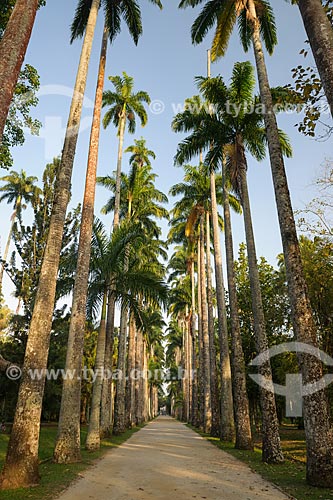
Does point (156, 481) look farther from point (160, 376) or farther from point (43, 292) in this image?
point (160, 376)

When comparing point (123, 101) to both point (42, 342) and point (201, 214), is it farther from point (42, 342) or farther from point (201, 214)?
point (42, 342)

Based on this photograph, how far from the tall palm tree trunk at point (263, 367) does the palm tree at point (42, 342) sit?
5.31 meters

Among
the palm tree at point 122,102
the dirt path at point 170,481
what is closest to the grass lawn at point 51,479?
the dirt path at point 170,481

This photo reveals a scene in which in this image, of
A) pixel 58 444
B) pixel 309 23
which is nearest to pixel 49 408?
pixel 58 444

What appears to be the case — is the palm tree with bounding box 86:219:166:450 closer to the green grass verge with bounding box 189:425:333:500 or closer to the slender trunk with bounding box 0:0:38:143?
the green grass verge with bounding box 189:425:333:500

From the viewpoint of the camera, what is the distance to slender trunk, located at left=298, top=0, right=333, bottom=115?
5.58 meters

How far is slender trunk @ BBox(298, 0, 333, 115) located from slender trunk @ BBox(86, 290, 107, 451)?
12.0 metres

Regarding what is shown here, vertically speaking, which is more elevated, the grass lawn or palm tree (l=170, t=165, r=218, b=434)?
palm tree (l=170, t=165, r=218, b=434)

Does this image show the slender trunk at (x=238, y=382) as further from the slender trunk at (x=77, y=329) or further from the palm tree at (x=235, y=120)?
the slender trunk at (x=77, y=329)

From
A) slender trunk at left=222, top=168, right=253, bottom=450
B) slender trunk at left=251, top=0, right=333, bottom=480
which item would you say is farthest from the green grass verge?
slender trunk at left=222, top=168, right=253, bottom=450

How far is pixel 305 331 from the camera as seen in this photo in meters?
7.48

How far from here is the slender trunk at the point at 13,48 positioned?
228 inches

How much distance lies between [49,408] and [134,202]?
1529 cm

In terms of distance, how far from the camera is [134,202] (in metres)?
26.4
